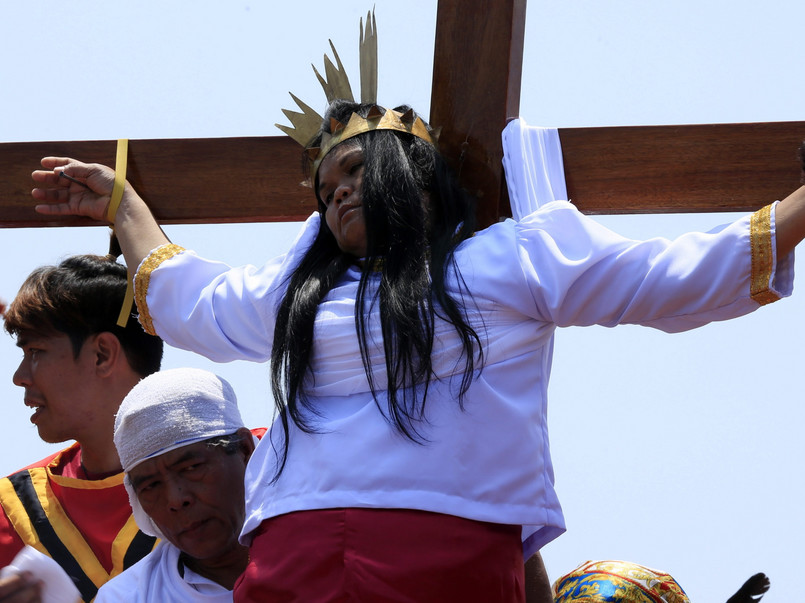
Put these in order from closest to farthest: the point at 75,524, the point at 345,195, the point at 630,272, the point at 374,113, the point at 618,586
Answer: the point at 630,272 < the point at 345,195 < the point at 374,113 < the point at 618,586 < the point at 75,524

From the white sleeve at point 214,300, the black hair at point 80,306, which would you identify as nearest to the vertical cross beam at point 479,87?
the white sleeve at point 214,300

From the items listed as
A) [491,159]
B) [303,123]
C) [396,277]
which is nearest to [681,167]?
[491,159]

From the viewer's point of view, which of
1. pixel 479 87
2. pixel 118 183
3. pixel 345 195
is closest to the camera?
pixel 345 195

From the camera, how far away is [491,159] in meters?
3.07

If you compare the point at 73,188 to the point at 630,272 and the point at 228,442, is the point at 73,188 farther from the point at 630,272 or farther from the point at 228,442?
the point at 630,272

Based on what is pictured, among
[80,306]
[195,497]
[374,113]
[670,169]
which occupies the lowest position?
[195,497]

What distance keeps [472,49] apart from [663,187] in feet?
1.83

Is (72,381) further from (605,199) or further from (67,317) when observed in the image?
(605,199)

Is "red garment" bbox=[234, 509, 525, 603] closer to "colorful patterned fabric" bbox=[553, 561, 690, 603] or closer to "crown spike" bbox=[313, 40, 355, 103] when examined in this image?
"colorful patterned fabric" bbox=[553, 561, 690, 603]

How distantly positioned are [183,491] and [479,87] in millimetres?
1202

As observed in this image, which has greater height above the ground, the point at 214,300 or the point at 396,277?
the point at 396,277

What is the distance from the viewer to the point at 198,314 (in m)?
3.08

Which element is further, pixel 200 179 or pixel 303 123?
pixel 200 179

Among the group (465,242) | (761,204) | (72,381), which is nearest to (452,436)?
(465,242)
